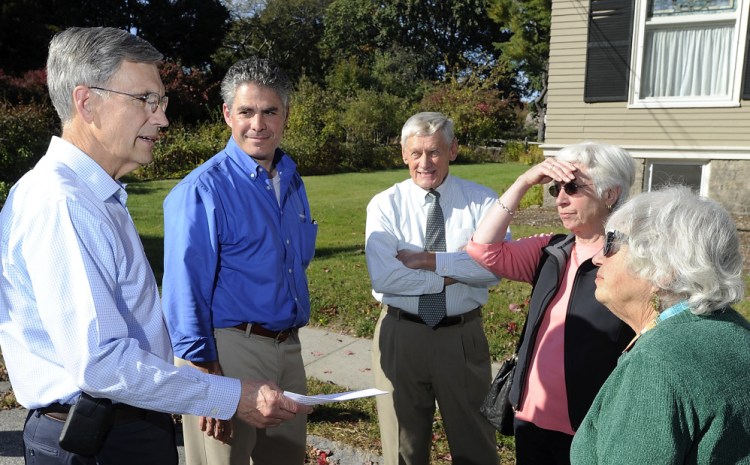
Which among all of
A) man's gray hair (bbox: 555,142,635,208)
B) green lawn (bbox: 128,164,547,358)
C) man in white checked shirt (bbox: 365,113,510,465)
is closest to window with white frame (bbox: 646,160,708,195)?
green lawn (bbox: 128,164,547,358)

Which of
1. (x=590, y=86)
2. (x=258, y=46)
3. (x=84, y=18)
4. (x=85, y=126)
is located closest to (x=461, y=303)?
(x=85, y=126)

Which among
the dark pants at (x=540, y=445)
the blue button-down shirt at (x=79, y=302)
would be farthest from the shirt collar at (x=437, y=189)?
the blue button-down shirt at (x=79, y=302)

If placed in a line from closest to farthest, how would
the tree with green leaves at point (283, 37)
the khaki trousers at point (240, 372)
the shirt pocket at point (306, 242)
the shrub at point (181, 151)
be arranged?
1. the khaki trousers at point (240, 372)
2. the shirt pocket at point (306, 242)
3. the shrub at point (181, 151)
4. the tree with green leaves at point (283, 37)

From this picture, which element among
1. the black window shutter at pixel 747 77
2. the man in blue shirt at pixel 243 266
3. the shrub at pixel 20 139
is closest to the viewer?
the man in blue shirt at pixel 243 266

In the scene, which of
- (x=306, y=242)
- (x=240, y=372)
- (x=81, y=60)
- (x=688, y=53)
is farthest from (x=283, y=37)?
(x=81, y=60)

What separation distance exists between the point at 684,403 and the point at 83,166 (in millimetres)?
1871

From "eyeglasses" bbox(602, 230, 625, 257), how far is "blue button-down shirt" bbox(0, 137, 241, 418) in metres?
1.30

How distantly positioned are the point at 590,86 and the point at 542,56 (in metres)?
29.0

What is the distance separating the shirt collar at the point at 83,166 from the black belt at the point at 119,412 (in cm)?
67

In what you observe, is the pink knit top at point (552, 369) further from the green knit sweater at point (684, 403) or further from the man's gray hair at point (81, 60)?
the man's gray hair at point (81, 60)

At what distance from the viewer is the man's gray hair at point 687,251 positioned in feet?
5.88

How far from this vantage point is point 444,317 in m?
3.46

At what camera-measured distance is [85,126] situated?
205 cm

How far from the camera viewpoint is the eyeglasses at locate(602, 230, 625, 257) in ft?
6.59
